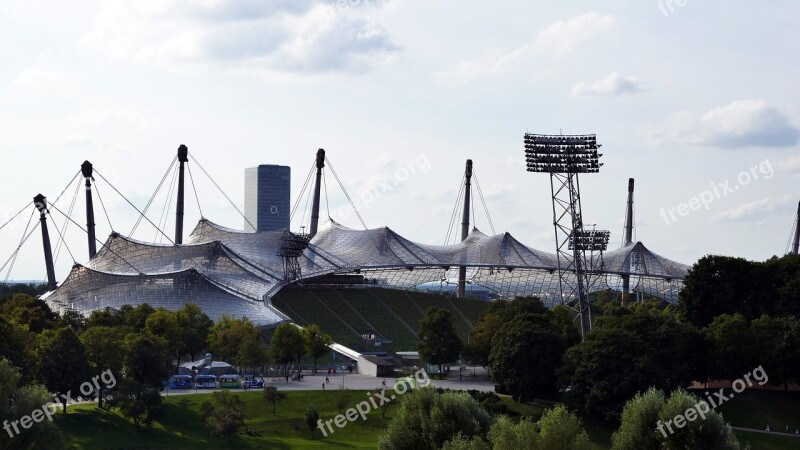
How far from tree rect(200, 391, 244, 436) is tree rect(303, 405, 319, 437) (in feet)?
12.7

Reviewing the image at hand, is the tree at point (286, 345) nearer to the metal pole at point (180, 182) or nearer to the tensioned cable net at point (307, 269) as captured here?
the tensioned cable net at point (307, 269)

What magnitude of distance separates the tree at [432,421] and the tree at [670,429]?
5915 mm

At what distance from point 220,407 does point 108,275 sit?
51.5 metres

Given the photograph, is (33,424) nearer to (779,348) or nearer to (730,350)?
(730,350)

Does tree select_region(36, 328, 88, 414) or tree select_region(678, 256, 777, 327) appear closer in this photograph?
tree select_region(36, 328, 88, 414)

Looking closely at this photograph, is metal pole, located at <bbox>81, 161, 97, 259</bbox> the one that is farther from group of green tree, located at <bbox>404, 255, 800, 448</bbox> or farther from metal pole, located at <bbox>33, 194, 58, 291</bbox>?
group of green tree, located at <bbox>404, 255, 800, 448</bbox>

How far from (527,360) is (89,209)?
2936 inches

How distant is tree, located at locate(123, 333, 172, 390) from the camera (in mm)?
75500

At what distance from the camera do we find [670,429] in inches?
1911

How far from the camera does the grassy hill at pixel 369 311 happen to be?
115m

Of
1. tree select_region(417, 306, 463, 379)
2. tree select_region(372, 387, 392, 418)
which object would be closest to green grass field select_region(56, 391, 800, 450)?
tree select_region(372, 387, 392, 418)

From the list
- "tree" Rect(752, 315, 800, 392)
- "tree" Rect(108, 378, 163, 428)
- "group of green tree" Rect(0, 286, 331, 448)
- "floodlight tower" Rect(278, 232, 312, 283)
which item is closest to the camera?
"tree" Rect(108, 378, 163, 428)

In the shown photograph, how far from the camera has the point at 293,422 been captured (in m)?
72.3

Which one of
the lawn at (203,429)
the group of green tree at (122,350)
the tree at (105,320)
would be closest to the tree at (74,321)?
the group of green tree at (122,350)
